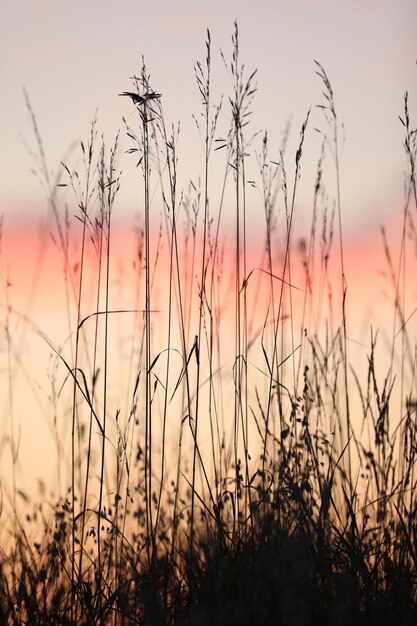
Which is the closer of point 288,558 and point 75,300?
point 288,558

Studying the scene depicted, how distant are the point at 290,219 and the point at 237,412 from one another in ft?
2.35

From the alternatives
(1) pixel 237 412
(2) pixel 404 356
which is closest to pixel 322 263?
(2) pixel 404 356

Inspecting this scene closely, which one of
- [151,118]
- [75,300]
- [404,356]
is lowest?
[404,356]

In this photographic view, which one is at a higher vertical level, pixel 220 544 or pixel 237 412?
pixel 237 412

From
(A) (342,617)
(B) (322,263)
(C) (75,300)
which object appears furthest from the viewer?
(B) (322,263)

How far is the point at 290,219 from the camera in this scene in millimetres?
2926

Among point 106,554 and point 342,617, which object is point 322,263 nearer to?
point 106,554

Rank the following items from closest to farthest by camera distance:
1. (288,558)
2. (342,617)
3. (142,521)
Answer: (342,617), (288,558), (142,521)

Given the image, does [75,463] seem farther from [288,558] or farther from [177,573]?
[288,558]

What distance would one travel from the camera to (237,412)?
8.97 ft

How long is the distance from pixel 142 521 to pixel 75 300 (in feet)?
A: 2.56

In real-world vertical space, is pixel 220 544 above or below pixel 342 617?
above

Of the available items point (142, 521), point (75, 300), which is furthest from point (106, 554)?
point (75, 300)

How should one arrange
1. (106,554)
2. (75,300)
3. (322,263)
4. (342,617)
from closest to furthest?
(342,617) → (106,554) → (75,300) → (322,263)
